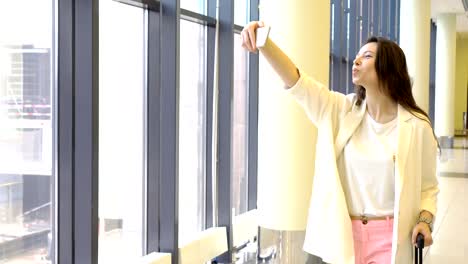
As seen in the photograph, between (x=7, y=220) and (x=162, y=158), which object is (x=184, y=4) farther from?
(x=7, y=220)

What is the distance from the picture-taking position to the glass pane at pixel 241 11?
Answer: 6.73 meters

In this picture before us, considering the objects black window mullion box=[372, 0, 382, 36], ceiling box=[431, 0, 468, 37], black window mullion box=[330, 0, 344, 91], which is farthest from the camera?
ceiling box=[431, 0, 468, 37]

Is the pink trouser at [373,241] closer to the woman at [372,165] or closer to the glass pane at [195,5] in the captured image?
the woman at [372,165]

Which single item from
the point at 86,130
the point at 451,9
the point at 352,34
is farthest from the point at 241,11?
the point at 451,9

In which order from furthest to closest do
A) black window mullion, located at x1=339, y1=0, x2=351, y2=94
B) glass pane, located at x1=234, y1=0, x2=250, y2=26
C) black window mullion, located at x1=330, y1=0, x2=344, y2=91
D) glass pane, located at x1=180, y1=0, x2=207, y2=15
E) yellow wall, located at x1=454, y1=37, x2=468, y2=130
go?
yellow wall, located at x1=454, y1=37, x2=468, y2=130 < black window mullion, located at x1=339, y1=0, x2=351, y2=94 < black window mullion, located at x1=330, y1=0, x2=344, y2=91 < glass pane, located at x1=234, y1=0, x2=250, y2=26 < glass pane, located at x1=180, y1=0, x2=207, y2=15

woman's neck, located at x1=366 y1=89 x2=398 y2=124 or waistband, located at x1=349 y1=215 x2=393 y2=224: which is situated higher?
woman's neck, located at x1=366 y1=89 x2=398 y2=124

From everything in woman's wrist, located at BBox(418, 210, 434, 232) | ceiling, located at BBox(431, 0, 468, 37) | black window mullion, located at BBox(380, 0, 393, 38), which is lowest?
woman's wrist, located at BBox(418, 210, 434, 232)

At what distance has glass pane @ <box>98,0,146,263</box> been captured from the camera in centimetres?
460

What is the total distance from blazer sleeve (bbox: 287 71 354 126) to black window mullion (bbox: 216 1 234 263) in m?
3.55

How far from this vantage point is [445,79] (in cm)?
2108

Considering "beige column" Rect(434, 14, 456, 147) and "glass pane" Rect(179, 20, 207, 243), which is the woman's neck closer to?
"glass pane" Rect(179, 20, 207, 243)

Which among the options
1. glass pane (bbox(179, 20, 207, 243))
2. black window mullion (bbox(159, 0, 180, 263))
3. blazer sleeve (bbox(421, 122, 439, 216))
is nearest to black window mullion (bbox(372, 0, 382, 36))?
glass pane (bbox(179, 20, 207, 243))

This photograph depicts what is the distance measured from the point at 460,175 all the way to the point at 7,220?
36.8 feet

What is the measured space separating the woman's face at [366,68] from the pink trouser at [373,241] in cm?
54
